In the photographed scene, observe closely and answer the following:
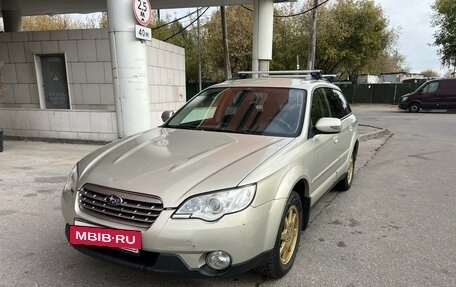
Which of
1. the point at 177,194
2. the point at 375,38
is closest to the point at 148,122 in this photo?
the point at 177,194

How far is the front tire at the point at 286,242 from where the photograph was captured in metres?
2.95

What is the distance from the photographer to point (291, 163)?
3.16 meters

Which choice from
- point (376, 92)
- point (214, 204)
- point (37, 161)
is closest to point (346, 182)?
point (214, 204)

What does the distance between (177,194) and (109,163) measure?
32.9 inches

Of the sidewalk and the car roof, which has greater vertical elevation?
the car roof

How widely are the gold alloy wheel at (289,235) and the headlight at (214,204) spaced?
0.65 meters

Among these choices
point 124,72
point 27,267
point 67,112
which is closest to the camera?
point 27,267

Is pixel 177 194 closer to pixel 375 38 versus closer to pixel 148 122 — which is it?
pixel 148 122

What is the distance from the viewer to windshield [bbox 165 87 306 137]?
3754 millimetres

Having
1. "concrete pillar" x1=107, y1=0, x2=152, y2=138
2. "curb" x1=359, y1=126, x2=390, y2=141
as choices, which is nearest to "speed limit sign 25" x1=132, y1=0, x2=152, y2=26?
"concrete pillar" x1=107, y1=0, x2=152, y2=138

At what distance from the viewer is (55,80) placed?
412 inches

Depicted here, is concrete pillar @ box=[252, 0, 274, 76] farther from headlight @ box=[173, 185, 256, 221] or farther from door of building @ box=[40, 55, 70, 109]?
headlight @ box=[173, 185, 256, 221]

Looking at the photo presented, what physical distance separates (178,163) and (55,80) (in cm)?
890

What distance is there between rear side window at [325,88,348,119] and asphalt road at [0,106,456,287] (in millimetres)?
1192
